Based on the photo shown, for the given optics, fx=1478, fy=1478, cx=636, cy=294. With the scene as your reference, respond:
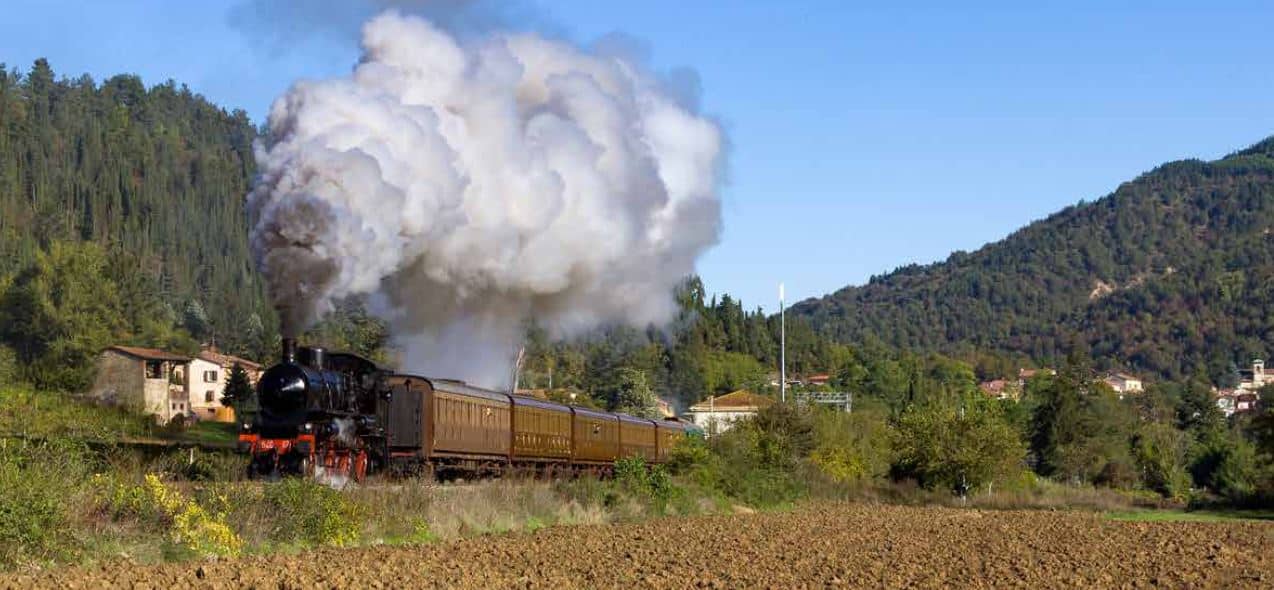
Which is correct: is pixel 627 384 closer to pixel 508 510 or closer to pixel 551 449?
pixel 551 449

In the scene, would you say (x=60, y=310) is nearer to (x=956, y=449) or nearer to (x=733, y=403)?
(x=733, y=403)

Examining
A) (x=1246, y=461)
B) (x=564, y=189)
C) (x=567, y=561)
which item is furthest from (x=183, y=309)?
(x=567, y=561)

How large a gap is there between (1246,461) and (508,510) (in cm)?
7773

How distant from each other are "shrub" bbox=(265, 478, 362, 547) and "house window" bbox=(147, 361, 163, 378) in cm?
7250

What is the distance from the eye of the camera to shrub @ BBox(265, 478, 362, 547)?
918 inches

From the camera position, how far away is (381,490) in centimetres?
2744

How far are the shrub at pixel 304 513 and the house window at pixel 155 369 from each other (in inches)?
2854

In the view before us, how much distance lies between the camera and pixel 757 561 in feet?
81.7

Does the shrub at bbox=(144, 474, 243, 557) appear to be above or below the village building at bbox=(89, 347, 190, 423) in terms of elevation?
below

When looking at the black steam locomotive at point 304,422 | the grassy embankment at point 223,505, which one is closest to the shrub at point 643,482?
the grassy embankment at point 223,505

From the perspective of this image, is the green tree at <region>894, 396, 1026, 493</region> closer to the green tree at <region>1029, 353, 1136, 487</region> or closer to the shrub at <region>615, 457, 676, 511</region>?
the shrub at <region>615, 457, 676, 511</region>

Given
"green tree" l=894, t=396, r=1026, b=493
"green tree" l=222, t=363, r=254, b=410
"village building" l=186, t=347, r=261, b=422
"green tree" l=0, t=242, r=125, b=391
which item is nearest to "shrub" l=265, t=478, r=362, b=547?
"green tree" l=894, t=396, r=1026, b=493

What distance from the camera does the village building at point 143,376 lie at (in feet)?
295

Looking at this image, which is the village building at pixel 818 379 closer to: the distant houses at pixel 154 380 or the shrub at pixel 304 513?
the distant houses at pixel 154 380
